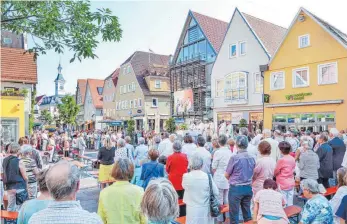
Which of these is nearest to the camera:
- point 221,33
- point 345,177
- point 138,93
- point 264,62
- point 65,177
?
point 65,177

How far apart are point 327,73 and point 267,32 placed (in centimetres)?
869

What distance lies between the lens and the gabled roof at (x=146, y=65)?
1729 inches

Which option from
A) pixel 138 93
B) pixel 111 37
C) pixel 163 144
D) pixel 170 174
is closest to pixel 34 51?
pixel 111 37

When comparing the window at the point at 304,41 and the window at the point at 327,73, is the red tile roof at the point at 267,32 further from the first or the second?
the window at the point at 327,73

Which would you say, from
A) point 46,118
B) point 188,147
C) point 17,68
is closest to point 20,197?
point 188,147

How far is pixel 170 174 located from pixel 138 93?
121ft

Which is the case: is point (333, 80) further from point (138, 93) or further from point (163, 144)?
point (138, 93)

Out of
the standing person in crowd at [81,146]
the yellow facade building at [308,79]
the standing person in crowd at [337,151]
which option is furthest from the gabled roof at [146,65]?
the standing person in crowd at [337,151]

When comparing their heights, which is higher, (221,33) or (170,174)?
(221,33)

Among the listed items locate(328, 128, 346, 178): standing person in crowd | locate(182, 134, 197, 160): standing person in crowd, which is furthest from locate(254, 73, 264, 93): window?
locate(182, 134, 197, 160): standing person in crowd

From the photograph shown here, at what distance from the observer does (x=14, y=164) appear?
21.4ft

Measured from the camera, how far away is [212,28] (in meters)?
33.7

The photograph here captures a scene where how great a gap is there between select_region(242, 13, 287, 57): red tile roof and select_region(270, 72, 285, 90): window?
7.41ft

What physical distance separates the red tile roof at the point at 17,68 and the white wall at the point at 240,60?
615 inches
